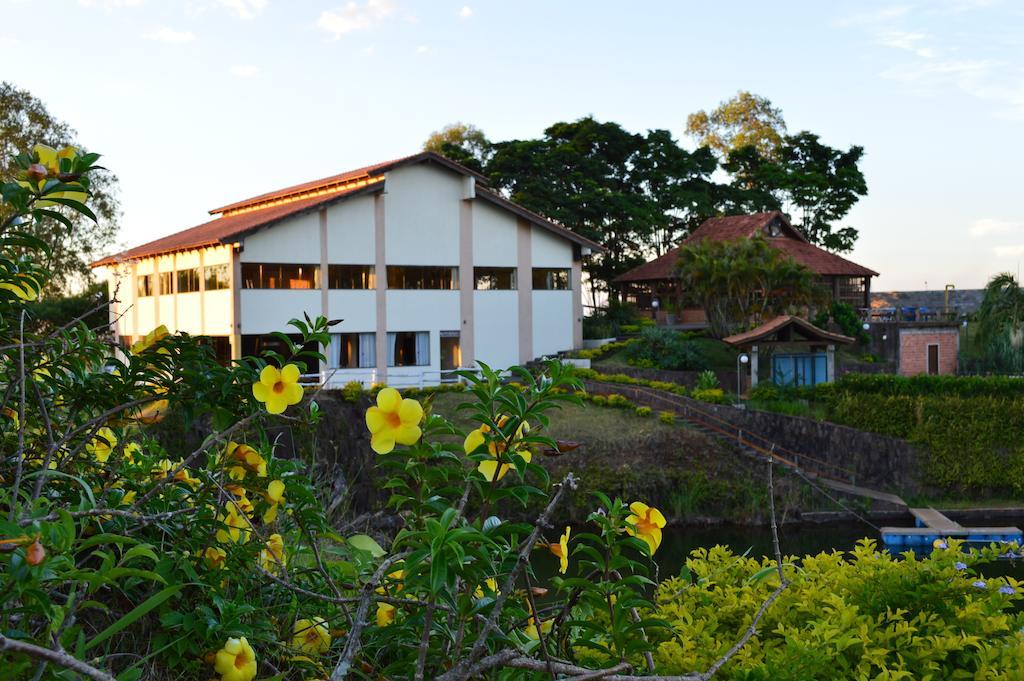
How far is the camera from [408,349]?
29.6 metres

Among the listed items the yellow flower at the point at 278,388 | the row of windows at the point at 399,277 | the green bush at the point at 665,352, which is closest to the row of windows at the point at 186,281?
the row of windows at the point at 399,277

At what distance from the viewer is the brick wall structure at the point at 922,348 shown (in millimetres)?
32750

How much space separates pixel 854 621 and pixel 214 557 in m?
2.05

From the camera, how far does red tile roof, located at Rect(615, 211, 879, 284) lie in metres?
36.6

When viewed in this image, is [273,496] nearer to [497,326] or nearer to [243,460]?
[243,460]

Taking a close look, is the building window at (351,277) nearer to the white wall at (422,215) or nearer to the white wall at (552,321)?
the white wall at (422,215)

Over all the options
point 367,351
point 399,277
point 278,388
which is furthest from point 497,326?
point 278,388

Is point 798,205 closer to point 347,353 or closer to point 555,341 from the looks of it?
point 555,341

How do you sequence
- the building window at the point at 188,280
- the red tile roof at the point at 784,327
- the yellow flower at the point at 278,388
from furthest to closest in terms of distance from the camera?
the building window at the point at 188,280, the red tile roof at the point at 784,327, the yellow flower at the point at 278,388

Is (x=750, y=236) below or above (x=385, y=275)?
above

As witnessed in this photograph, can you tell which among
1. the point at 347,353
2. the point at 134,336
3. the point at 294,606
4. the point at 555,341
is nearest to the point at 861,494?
the point at 555,341

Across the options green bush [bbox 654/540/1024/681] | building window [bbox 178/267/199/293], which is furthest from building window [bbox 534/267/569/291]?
green bush [bbox 654/540/1024/681]

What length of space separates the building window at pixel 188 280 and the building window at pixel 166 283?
88 cm

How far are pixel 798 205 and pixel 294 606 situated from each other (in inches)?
1820
